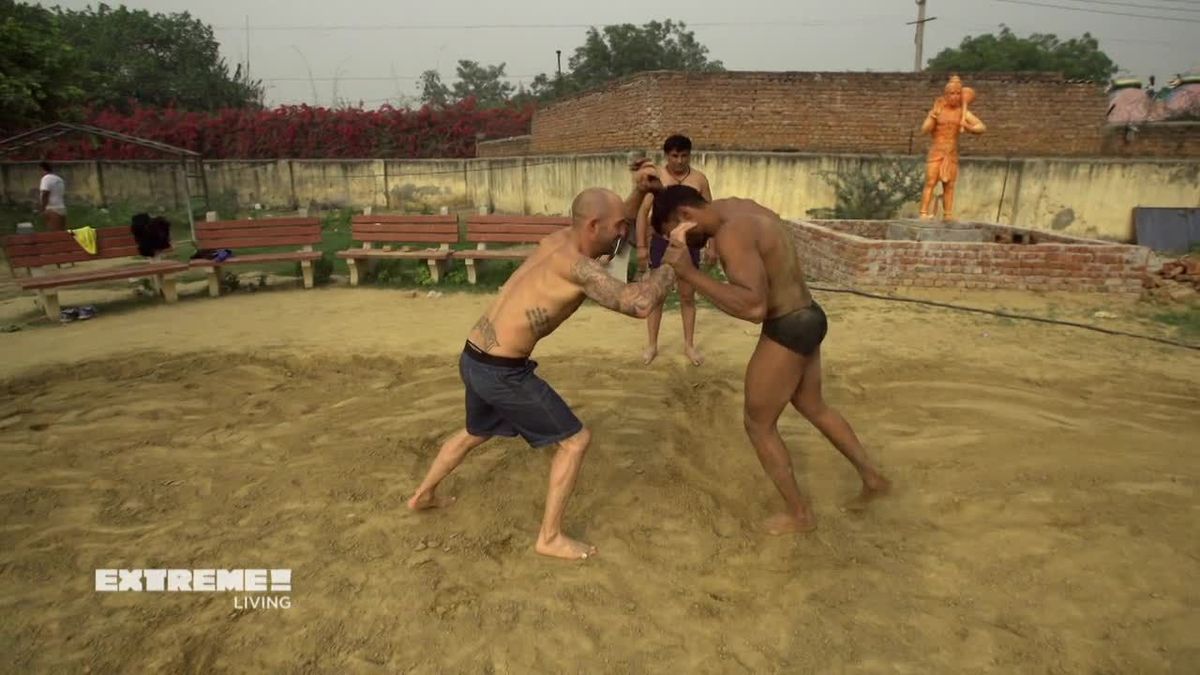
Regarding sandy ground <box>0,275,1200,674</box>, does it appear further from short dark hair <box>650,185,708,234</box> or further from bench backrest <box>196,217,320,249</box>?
bench backrest <box>196,217,320,249</box>

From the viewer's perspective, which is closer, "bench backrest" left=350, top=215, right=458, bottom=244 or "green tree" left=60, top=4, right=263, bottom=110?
"bench backrest" left=350, top=215, right=458, bottom=244

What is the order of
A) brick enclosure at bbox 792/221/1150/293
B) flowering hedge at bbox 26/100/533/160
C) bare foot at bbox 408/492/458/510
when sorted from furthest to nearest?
flowering hedge at bbox 26/100/533/160, brick enclosure at bbox 792/221/1150/293, bare foot at bbox 408/492/458/510

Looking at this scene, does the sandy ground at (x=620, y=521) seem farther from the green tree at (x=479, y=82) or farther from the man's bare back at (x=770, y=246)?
the green tree at (x=479, y=82)

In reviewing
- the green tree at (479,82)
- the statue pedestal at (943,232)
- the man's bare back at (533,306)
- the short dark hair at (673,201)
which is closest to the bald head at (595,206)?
the man's bare back at (533,306)

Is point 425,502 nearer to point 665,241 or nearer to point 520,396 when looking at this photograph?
point 520,396

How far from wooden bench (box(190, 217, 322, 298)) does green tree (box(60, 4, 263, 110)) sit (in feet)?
86.9

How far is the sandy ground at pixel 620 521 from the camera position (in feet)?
8.13

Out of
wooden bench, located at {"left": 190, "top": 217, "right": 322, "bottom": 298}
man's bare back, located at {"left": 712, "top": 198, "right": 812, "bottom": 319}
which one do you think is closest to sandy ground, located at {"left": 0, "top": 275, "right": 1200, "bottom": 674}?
man's bare back, located at {"left": 712, "top": 198, "right": 812, "bottom": 319}

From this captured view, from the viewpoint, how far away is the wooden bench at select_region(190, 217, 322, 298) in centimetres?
827

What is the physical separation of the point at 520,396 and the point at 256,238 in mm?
7498

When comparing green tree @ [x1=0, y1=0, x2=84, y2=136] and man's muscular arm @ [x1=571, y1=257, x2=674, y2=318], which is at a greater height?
green tree @ [x1=0, y1=0, x2=84, y2=136]

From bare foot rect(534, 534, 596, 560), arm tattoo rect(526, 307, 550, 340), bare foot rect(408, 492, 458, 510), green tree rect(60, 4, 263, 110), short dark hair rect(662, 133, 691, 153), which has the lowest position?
bare foot rect(534, 534, 596, 560)

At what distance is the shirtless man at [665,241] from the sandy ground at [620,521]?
0.17 meters

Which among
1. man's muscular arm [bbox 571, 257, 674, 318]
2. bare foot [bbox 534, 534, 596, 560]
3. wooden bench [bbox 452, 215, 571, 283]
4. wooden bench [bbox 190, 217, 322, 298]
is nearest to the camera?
man's muscular arm [bbox 571, 257, 674, 318]
